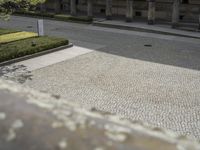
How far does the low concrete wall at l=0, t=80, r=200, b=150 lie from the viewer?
42.4 inches

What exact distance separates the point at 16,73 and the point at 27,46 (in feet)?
12.7

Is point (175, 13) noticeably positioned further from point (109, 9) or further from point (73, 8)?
point (73, 8)

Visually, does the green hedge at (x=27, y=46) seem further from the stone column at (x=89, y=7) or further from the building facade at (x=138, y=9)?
the stone column at (x=89, y=7)

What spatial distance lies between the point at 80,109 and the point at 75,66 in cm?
1631

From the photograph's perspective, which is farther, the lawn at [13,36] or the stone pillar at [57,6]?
the stone pillar at [57,6]

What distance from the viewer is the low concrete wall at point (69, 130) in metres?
1.08

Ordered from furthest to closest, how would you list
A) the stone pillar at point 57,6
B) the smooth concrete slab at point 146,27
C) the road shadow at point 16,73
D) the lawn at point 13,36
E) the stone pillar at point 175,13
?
the stone pillar at point 57,6 < the stone pillar at point 175,13 < the smooth concrete slab at point 146,27 < the lawn at point 13,36 < the road shadow at point 16,73

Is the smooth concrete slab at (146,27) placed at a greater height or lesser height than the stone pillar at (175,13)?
lesser

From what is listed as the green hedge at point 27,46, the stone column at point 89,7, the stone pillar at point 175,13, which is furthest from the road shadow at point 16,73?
the stone column at point 89,7

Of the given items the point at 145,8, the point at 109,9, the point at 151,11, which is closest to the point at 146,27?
the point at 151,11

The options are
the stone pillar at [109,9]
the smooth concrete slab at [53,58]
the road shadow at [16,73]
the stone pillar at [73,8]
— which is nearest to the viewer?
the road shadow at [16,73]

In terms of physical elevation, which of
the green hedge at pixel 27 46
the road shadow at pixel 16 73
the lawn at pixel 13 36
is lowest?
the road shadow at pixel 16 73

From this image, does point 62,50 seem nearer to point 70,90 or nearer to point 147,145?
point 70,90

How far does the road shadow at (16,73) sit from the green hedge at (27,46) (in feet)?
2.54
